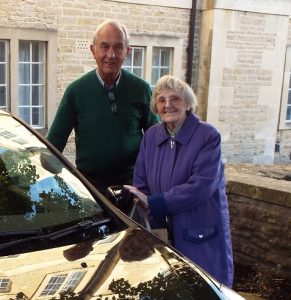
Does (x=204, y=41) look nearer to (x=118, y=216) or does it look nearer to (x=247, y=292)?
(x=247, y=292)

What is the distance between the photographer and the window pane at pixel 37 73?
8977 millimetres

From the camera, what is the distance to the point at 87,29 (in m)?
9.19

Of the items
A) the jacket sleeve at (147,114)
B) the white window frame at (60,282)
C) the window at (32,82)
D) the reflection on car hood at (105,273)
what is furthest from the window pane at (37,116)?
the white window frame at (60,282)

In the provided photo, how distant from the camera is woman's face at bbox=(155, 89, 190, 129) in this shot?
2.77 metres

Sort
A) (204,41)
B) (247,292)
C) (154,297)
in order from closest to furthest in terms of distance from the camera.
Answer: (154,297) < (247,292) < (204,41)

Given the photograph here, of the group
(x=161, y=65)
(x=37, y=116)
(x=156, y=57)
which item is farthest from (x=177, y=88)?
(x=161, y=65)

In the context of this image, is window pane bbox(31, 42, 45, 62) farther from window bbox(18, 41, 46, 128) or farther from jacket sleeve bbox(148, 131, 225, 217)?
jacket sleeve bbox(148, 131, 225, 217)

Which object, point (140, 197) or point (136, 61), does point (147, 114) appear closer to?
point (140, 197)

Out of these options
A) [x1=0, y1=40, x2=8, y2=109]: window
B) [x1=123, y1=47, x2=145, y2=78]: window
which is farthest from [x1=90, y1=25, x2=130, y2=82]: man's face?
[x1=123, y1=47, x2=145, y2=78]: window

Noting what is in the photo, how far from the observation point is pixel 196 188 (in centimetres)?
270

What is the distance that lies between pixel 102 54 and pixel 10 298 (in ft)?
6.28

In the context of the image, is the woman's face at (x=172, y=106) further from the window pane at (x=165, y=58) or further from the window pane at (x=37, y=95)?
the window pane at (x=165, y=58)

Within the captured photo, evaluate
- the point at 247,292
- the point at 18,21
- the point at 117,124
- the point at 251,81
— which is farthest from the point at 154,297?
the point at 251,81

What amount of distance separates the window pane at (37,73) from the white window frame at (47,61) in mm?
184
